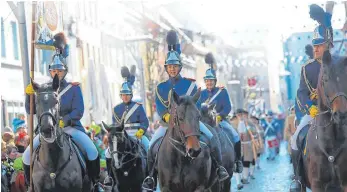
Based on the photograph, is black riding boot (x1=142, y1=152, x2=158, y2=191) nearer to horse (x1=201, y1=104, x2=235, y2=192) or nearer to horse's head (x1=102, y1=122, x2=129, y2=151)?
horse (x1=201, y1=104, x2=235, y2=192)

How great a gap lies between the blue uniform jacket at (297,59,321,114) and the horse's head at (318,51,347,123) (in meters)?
1.14

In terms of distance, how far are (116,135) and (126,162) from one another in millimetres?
635

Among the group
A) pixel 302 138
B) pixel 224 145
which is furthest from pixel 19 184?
pixel 302 138

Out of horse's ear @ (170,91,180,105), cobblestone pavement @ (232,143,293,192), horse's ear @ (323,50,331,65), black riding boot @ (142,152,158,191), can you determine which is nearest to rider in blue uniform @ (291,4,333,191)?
horse's ear @ (323,50,331,65)

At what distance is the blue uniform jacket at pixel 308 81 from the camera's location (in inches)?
462

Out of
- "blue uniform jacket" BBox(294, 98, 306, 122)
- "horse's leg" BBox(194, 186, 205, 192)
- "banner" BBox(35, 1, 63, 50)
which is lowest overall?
"horse's leg" BBox(194, 186, 205, 192)

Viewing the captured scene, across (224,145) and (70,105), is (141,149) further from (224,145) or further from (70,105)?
(70,105)

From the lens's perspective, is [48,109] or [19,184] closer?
[48,109]

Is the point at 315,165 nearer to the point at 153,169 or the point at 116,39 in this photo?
the point at 153,169

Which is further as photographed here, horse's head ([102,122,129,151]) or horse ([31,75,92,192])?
horse's head ([102,122,129,151])

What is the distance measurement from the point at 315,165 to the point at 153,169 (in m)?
2.68

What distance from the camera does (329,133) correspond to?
1072 centimetres

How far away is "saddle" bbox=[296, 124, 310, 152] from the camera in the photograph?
11875 millimetres

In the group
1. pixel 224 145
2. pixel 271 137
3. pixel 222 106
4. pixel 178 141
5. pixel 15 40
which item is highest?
pixel 15 40
